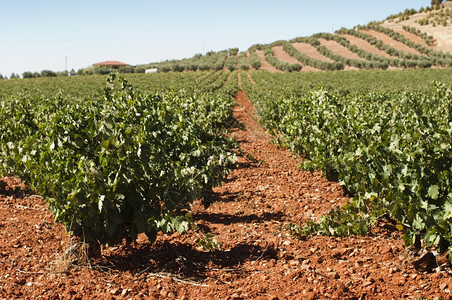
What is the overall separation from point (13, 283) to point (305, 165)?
201 inches

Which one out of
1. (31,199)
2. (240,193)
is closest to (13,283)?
(31,199)

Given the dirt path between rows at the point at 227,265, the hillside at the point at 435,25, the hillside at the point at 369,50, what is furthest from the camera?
the hillside at the point at 435,25

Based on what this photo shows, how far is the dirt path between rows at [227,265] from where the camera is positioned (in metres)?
3.95

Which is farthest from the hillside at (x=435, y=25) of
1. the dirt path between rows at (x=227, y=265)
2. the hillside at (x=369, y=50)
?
the dirt path between rows at (x=227, y=265)

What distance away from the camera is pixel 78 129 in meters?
5.52

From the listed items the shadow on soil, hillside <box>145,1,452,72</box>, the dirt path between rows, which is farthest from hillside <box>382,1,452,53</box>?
the shadow on soil

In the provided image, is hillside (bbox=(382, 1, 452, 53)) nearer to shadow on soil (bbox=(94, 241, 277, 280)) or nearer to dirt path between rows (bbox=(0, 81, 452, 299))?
dirt path between rows (bbox=(0, 81, 452, 299))

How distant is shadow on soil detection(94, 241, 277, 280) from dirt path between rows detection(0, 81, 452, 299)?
0.5 inches

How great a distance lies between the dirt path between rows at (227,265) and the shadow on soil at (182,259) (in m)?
0.01

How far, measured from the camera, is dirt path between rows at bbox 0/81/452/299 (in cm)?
395

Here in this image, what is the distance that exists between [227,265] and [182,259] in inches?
20.5

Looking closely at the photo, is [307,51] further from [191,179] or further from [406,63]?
[191,179]

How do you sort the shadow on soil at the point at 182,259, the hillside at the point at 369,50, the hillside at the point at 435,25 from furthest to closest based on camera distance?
the hillside at the point at 435,25
the hillside at the point at 369,50
the shadow on soil at the point at 182,259

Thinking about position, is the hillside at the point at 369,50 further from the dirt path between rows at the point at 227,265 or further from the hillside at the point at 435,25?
the dirt path between rows at the point at 227,265
